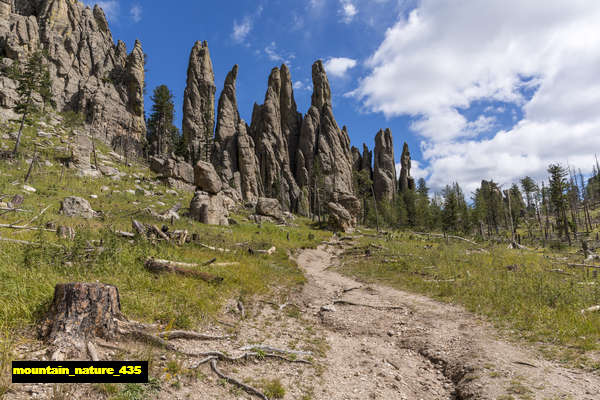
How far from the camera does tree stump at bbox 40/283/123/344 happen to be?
457 cm

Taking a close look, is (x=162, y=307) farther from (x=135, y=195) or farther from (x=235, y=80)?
(x=235, y=80)

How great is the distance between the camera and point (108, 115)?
61.9 meters

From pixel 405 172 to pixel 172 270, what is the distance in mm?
114688

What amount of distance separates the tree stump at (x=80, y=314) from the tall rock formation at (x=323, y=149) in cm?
8730

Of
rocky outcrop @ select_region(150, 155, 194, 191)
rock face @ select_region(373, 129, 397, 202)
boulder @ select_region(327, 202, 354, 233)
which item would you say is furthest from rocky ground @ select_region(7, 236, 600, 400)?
rock face @ select_region(373, 129, 397, 202)

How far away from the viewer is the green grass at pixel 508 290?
7.29 m

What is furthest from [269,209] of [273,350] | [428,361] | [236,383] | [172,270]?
[236,383]

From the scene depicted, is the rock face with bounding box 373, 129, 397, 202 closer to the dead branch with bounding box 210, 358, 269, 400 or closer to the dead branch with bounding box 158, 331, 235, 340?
the dead branch with bounding box 158, 331, 235, 340

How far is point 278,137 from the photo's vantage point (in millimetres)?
95938

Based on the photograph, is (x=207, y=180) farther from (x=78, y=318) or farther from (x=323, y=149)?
(x=323, y=149)

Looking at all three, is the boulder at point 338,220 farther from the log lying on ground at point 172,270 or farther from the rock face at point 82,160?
the rock face at point 82,160

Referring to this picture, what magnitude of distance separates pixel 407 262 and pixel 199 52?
10467cm

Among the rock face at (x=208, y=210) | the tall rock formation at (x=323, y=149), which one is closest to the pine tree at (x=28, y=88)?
the rock face at (x=208, y=210)

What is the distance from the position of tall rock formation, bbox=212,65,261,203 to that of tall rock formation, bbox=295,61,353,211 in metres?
19.2
